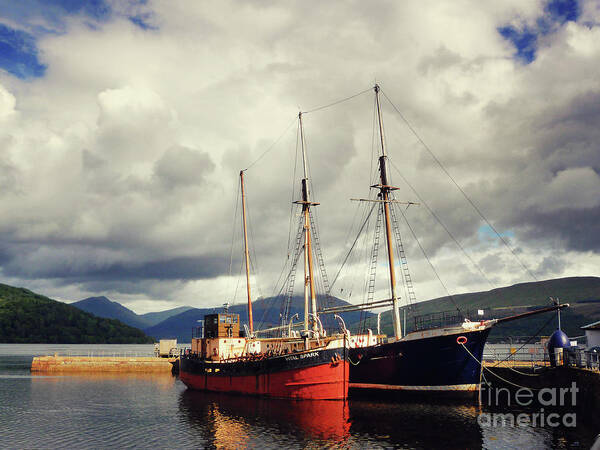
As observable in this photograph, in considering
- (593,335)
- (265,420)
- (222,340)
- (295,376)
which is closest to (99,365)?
(222,340)

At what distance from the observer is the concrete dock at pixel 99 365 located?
95.8 m

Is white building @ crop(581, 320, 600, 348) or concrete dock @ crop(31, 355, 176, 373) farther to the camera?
concrete dock @ crop(31, 355, 176, 373)

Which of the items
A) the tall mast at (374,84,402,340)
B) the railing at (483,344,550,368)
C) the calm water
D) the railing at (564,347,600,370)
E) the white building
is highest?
the tall mast at (374,84,402,340)

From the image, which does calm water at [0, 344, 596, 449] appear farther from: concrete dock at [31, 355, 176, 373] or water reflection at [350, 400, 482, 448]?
concrete dock at [31, 355, 176, 373]

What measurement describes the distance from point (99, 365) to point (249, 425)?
65.1m

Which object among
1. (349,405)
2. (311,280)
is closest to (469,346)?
(349,405)

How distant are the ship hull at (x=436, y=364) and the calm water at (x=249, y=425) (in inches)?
95.0

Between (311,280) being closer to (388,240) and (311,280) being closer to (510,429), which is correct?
(388,240)

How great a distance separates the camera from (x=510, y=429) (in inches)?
1547

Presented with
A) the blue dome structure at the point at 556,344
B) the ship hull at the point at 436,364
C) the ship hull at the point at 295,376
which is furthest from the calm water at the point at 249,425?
the blue dome structure at the point at 556,344

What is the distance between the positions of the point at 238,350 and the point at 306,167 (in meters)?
25.2

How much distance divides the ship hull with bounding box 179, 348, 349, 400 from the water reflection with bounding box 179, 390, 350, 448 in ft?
2.93

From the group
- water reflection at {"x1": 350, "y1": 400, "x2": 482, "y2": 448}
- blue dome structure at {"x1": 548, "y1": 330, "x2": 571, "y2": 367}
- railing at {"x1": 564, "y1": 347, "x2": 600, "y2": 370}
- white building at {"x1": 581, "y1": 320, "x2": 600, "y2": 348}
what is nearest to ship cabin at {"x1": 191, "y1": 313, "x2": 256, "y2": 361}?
water reflection at {"x1": 350, "y1": 400, "x2": 482, "y2": 448}

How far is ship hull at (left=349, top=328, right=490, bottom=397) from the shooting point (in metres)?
49.4
